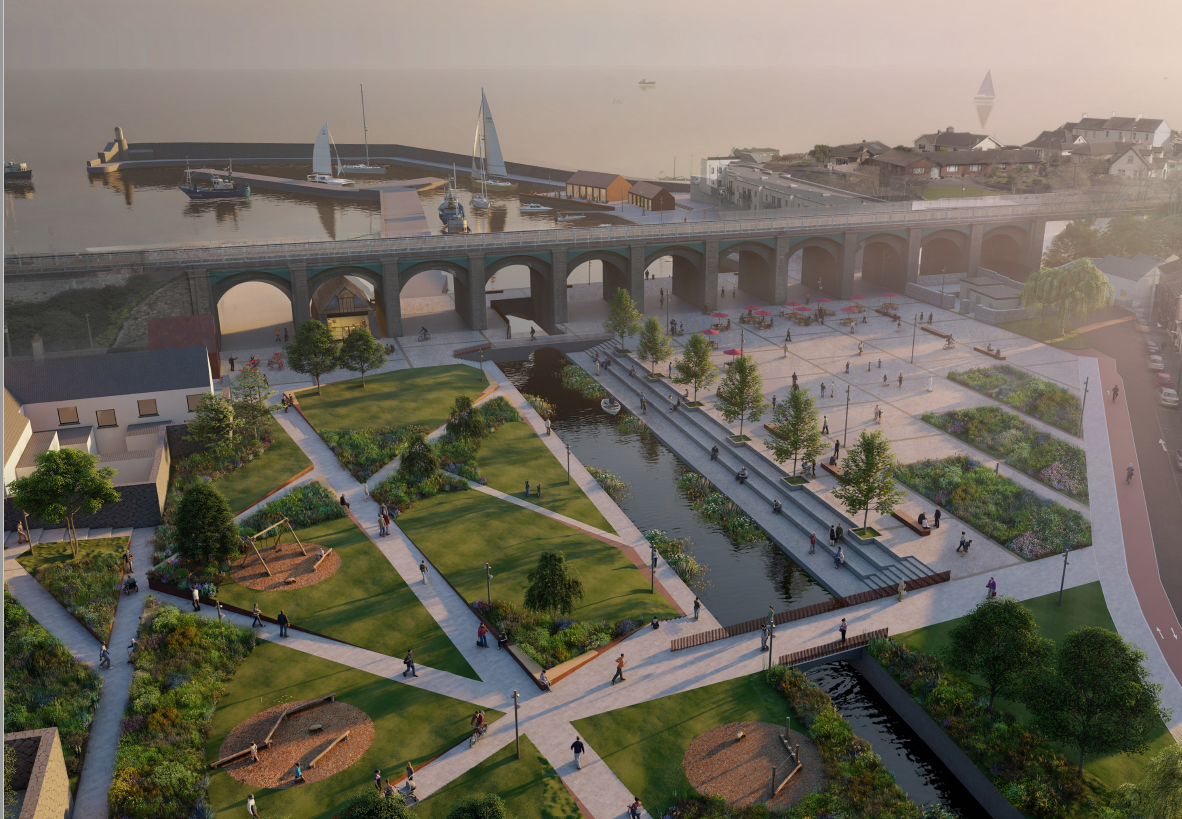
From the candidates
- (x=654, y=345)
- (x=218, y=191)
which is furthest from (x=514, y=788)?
(x=218, y=191)

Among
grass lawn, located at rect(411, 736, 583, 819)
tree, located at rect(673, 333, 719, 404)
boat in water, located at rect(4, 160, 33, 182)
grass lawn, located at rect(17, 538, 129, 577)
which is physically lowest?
grass lawn, located at rect(411, 736, 583, 819)

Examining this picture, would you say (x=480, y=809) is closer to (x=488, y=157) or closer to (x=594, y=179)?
(x=594, y=179)

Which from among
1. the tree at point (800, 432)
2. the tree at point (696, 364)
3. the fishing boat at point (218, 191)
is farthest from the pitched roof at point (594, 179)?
the tree at point (800, 432)

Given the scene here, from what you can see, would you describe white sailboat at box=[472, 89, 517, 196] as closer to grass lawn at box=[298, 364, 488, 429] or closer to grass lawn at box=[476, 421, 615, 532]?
grass lawn at box=[298, 364, 488, 429]

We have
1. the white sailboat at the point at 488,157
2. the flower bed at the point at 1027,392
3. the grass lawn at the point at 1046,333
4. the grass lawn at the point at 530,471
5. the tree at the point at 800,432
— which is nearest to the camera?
the grass lawn at the point at 530,471

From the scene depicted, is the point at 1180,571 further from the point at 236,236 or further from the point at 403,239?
the point at 236,236

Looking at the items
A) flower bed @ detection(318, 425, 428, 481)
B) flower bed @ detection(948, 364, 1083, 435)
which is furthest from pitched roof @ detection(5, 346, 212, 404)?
flower bed @ detection(948, 364, 1083, 435)

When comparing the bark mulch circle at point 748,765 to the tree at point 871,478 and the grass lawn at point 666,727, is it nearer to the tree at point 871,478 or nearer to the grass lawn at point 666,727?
the grass lawn at point 666,727
